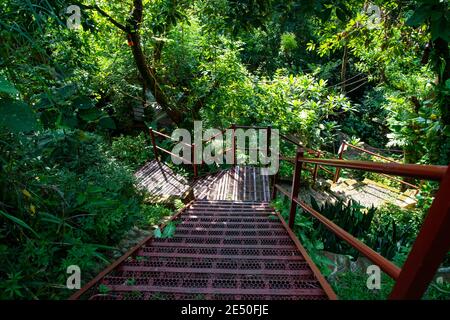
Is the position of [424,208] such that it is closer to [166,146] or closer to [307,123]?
[307,123]

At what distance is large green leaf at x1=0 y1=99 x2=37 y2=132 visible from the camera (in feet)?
4.84

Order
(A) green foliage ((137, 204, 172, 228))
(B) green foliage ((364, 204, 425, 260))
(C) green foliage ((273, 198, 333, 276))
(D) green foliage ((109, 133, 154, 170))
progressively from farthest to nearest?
(D) green foliage ((109, 133, 154, 170)) < (A) green foliage ((137, 204, 172, 228)) < (B) green foliage ((364, 204, 425, 260)) < (C) green foliage ((273, 198, 333, 276))

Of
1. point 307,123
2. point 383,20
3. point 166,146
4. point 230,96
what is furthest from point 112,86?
point 383,20

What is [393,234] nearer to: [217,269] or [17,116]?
[217,269]

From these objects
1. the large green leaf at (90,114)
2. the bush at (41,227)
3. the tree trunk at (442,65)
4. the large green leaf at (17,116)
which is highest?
the tree trunk at (442,65)

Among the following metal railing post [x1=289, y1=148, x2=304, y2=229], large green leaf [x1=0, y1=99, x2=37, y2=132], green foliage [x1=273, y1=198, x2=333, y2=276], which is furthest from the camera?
metal railing post [x1=289, y1=148, x2=304, y2=229]

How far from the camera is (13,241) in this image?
1978mm

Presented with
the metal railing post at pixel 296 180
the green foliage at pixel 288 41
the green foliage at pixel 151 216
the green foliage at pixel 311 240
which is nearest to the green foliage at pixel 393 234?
the green foliage at pixel 311 240

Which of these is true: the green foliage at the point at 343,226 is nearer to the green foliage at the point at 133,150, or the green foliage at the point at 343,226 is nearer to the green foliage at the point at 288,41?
the green foliage at the point at 133,150

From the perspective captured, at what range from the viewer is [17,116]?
1489 mm

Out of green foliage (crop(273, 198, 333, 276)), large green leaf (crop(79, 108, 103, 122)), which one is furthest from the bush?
green foliage (crop(273, 198, 333, 276))

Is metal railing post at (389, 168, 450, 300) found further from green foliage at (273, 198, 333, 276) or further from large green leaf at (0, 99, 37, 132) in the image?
large green leaf at (0, 99, 37, 132)

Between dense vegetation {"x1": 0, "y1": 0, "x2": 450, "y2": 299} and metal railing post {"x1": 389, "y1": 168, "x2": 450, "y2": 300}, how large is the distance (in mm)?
1464

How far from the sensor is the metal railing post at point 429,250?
2.92ft
